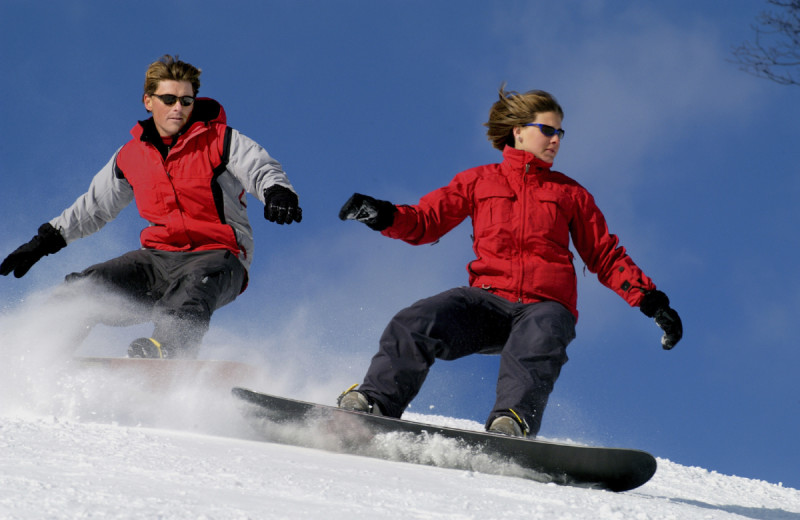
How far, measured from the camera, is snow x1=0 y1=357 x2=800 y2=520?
210cm

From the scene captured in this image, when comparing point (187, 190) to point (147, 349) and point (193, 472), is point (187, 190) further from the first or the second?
point (193, 472)

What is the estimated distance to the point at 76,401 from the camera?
4.00 m

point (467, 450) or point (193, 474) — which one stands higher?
point (467, 450)

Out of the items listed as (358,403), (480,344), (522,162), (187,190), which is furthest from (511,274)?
(187,190)

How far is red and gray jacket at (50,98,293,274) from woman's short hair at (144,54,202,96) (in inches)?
5.8

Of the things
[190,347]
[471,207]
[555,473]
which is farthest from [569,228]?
[190,347]

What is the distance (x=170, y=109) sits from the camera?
4.82 m

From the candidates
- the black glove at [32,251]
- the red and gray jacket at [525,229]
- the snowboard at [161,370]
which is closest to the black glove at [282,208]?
the red and gray jacket at [525,229]

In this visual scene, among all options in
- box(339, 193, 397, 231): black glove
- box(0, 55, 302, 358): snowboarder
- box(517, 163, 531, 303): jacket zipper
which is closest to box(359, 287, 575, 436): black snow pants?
box(517, 163, 531, 303): jacket zipper

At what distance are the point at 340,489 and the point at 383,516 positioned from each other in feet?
1.06

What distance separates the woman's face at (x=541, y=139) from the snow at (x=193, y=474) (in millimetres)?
1989

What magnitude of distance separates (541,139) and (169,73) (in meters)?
2.25

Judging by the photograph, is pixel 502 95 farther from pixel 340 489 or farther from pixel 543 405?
pixel 340 489

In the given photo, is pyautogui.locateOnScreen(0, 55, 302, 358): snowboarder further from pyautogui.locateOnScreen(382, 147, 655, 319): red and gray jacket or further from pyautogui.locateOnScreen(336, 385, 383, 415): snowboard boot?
pyautogui.locateOnScreen(336, 385, 383, 415): snowboard boot
